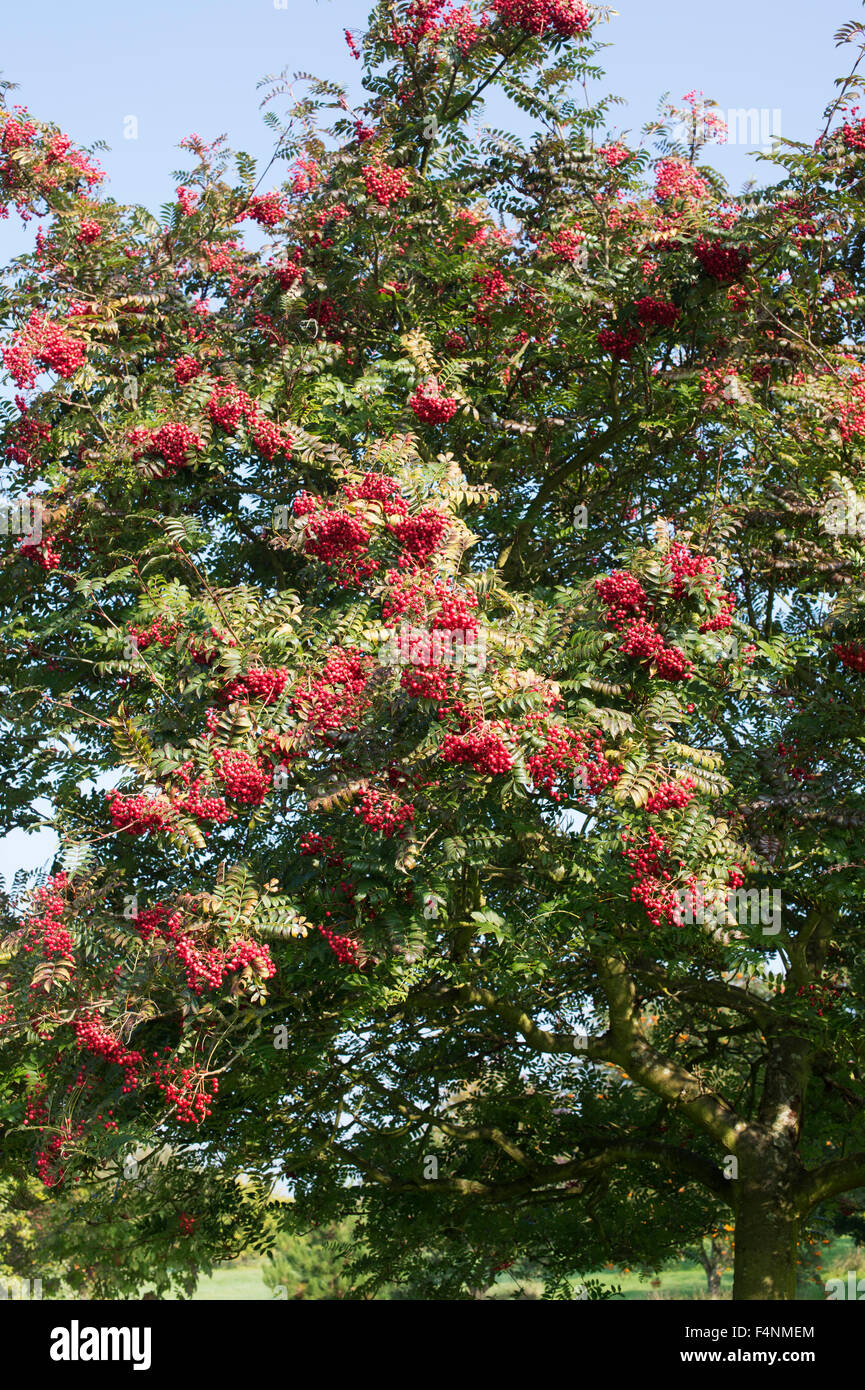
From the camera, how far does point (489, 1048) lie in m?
10.8

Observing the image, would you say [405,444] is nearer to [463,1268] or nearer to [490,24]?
[490,24]

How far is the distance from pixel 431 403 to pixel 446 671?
8.53 ft

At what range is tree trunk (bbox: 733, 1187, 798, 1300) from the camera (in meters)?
9.21

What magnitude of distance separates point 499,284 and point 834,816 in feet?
16.3

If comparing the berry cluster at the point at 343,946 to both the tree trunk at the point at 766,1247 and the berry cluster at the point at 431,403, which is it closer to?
the berry cluster at the point at 431,403

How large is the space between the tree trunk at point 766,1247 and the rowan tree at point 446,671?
4 cm

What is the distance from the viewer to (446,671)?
596 centimetres

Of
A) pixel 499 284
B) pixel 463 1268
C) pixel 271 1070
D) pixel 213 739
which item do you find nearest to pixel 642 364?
pixel 499 284

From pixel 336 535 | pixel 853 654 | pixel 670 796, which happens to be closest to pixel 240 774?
pixel 336 535

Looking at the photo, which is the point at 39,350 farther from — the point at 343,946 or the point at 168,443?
the point at 343,946

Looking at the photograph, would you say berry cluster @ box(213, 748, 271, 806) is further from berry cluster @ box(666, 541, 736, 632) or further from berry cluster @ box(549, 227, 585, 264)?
berry cluster @ box(549, 227, 585, 264)

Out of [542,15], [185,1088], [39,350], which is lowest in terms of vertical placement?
[185,1088]

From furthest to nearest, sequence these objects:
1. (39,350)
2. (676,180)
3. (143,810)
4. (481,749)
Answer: (676,180) < (39,350) < (143,810) < (481,749)

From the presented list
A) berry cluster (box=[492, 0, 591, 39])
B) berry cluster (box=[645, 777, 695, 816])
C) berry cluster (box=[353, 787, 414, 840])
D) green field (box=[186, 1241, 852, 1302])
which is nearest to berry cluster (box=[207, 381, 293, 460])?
berry cluster (box=[353, 787, 414, 840])
